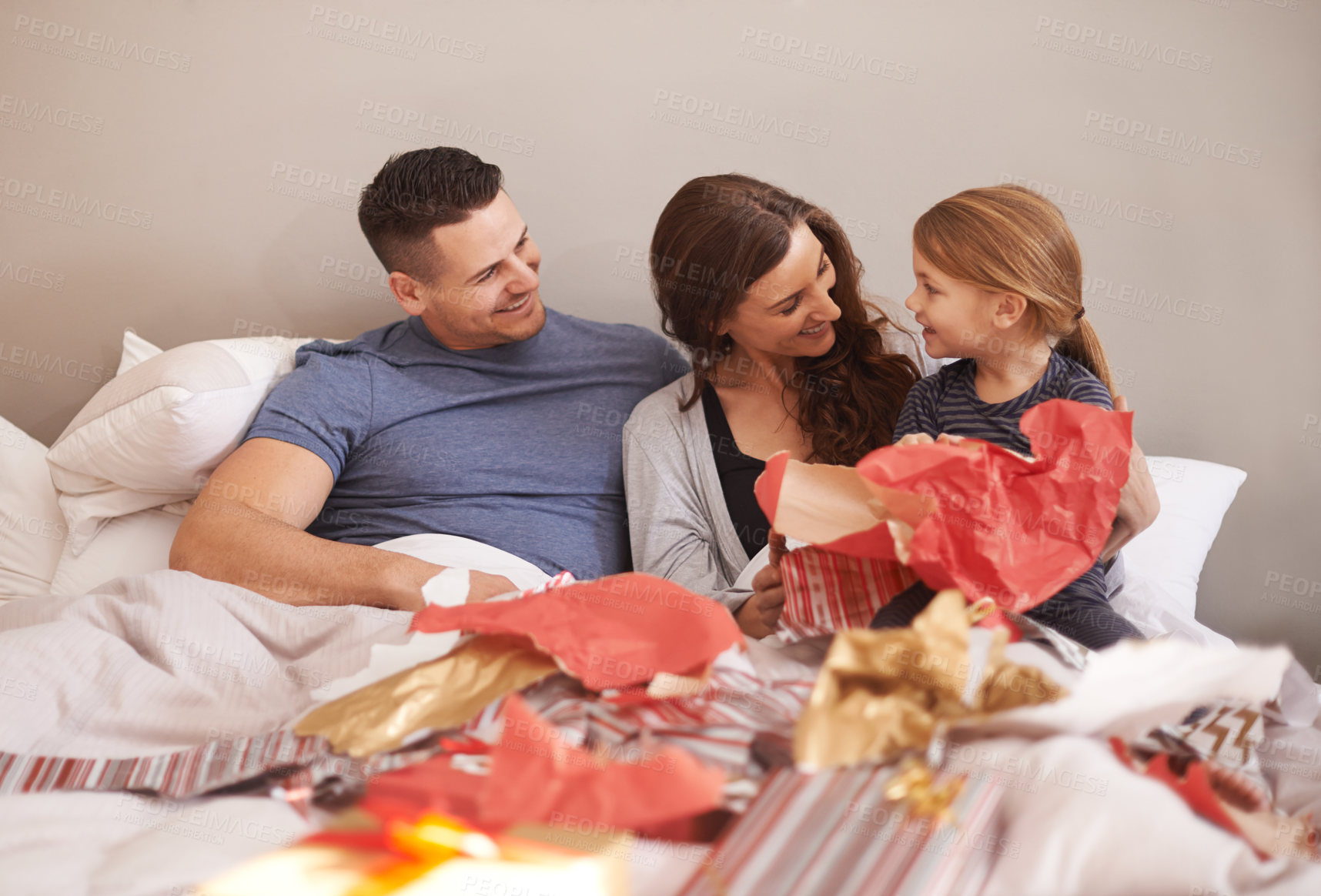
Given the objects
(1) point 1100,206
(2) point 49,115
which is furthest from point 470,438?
(1) point 1100,206

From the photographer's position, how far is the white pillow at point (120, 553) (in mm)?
1441

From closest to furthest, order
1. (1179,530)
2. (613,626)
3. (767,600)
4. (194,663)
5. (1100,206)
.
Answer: (613,626) < (194,663) < (767,600) < (1179,530) < (1100,206)

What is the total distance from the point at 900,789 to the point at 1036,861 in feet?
0.32

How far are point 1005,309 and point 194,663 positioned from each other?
3.76 ft

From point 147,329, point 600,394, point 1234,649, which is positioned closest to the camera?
point 1234,649

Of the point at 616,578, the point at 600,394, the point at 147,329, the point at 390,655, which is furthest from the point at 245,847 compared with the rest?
the point at 147,329

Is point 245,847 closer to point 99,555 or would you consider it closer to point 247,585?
point 247,585

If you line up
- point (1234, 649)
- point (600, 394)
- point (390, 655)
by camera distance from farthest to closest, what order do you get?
point (600, 394) → point (390, 655) → point (1234, 649)

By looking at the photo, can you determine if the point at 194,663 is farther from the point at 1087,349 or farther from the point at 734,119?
the point at 734,119

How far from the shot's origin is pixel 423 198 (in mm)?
1508

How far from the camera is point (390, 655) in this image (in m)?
0.93

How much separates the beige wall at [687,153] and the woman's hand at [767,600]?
943mm

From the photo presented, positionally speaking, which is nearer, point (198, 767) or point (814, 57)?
point (198, 767)

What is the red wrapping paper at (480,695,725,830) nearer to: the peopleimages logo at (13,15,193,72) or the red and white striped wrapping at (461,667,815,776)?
the red and white striped wrapping at (461,667,815,776)
